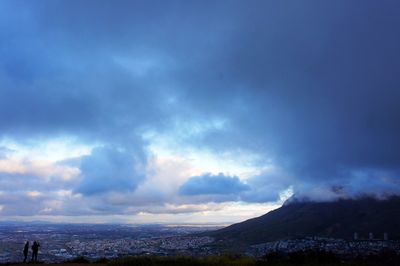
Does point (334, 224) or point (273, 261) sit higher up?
point (334, 224)

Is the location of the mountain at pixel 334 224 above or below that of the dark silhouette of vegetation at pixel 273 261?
above

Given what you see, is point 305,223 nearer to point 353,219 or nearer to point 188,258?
point 353,219

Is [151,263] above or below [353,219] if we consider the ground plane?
below

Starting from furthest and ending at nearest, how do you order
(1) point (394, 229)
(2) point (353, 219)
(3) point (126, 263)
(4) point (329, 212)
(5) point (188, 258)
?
(4) point (329, 212), (2) point (353, 219), (1) point (394, 229), (5) point (188, 258), (3) point (126, 263)

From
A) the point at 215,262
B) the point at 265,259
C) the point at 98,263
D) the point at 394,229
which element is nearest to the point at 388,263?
the point at 265,259

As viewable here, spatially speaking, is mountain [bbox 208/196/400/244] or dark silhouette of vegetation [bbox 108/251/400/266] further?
mountain [bbox 208/196/400/244]

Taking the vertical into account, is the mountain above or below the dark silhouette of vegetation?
above

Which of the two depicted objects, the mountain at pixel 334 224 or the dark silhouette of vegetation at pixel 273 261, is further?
the mountain at pixel 334 224

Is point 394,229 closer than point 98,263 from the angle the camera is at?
No

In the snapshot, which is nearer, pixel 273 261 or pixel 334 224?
pixel 273 261

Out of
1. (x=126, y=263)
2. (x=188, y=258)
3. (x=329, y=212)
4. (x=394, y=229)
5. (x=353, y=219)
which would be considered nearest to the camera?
(x=126, y=263)
